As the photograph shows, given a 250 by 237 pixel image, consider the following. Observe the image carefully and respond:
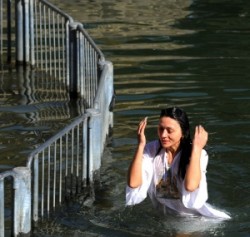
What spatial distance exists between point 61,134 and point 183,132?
3.81ft

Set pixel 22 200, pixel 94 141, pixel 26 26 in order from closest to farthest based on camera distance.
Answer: pixel 22 200 < pixel 94 141 < pixel 26 26

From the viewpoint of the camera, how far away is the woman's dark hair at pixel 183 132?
923cm

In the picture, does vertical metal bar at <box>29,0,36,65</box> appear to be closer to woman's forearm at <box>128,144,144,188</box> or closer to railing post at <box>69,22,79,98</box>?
railing post at <box>69,22,79,98</box>

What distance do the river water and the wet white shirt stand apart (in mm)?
140

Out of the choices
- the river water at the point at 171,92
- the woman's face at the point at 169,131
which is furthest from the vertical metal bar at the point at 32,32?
the woman's face at the point at 169,131

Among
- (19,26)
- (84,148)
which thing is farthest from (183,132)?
(19,26)

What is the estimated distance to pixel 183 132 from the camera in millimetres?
9320

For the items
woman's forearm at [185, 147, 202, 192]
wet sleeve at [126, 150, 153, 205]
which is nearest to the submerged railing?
wet sleeve at [126, 150, 153, 205]

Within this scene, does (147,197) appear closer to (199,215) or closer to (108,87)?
(199,215)

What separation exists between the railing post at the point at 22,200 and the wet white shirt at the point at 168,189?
1.07 m

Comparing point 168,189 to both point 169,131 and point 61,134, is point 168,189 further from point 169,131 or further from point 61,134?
point 61,134

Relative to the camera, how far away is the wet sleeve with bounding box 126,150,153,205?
9383 mm

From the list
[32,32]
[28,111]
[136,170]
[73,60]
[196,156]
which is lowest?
[28,111]

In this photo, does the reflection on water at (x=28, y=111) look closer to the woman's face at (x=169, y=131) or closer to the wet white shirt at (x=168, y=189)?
the wet white shirt at (x=168, y=189)
